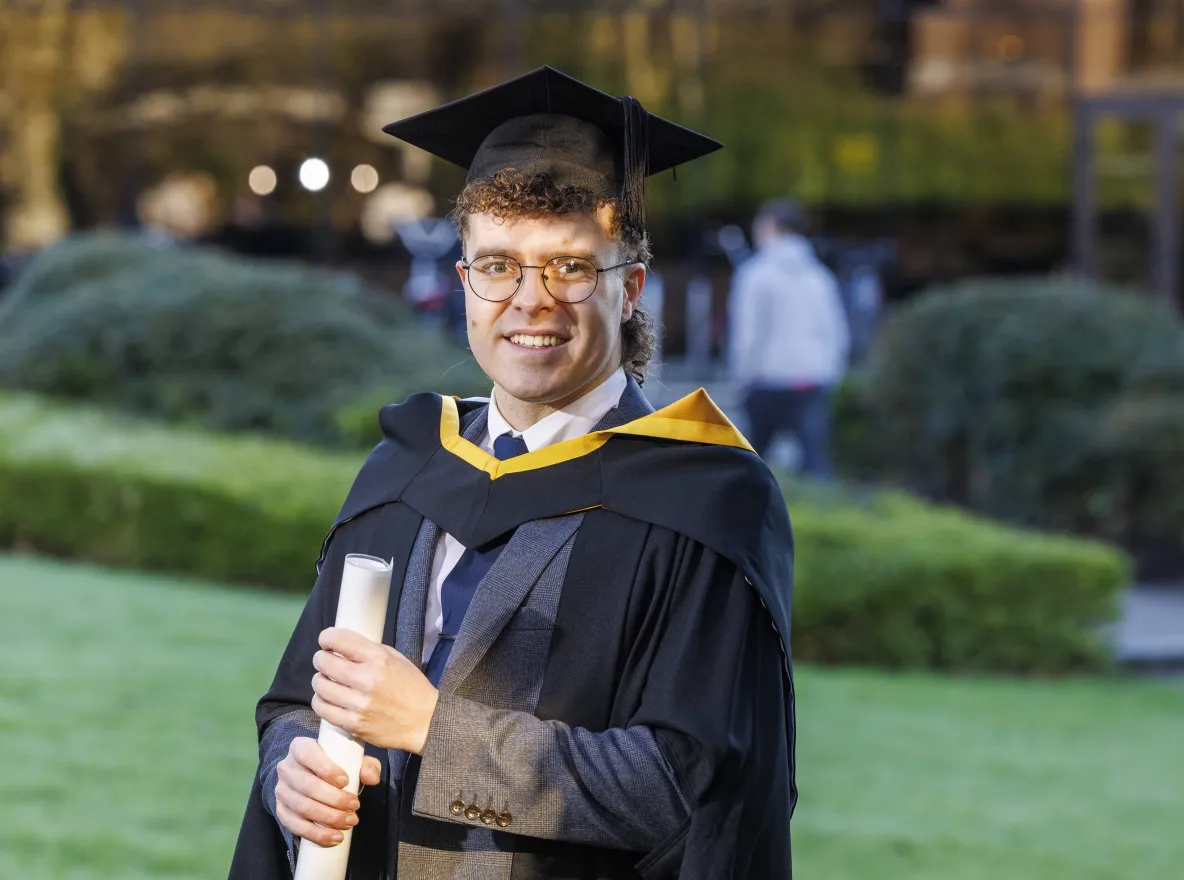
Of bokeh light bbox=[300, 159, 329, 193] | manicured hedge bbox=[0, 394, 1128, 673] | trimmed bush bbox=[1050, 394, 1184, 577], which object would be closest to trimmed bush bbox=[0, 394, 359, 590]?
manicured hedge bbox=[0, 394, 1128, 673]

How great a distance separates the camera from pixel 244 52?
19.7m

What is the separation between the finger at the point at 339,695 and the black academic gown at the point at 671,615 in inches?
10.7

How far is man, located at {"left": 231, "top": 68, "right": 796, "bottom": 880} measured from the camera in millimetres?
2145

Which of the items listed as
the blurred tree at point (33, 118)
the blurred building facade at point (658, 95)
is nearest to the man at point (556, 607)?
the blurred building facade at point (658, 95)

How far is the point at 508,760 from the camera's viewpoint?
2.14m

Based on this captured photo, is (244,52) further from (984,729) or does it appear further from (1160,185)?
(984,729)

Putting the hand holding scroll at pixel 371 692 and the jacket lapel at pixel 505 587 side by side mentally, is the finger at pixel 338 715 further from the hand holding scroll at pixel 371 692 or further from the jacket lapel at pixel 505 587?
the jacket lapel at pixel 505 587

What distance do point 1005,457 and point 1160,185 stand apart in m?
8.90

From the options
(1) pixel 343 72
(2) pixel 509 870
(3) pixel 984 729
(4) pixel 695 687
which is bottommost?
(3) pixel 984 729

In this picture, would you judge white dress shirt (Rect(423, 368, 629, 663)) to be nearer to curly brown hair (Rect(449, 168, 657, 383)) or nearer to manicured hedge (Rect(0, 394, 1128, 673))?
curly brown hair (Rect(449, 168, 657, 383))

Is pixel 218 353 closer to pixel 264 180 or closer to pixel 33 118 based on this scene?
pixel 264 180

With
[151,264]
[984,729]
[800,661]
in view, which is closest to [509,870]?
[984,729]

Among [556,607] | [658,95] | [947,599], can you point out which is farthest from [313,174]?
[658,95]

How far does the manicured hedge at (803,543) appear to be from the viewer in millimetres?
8148
